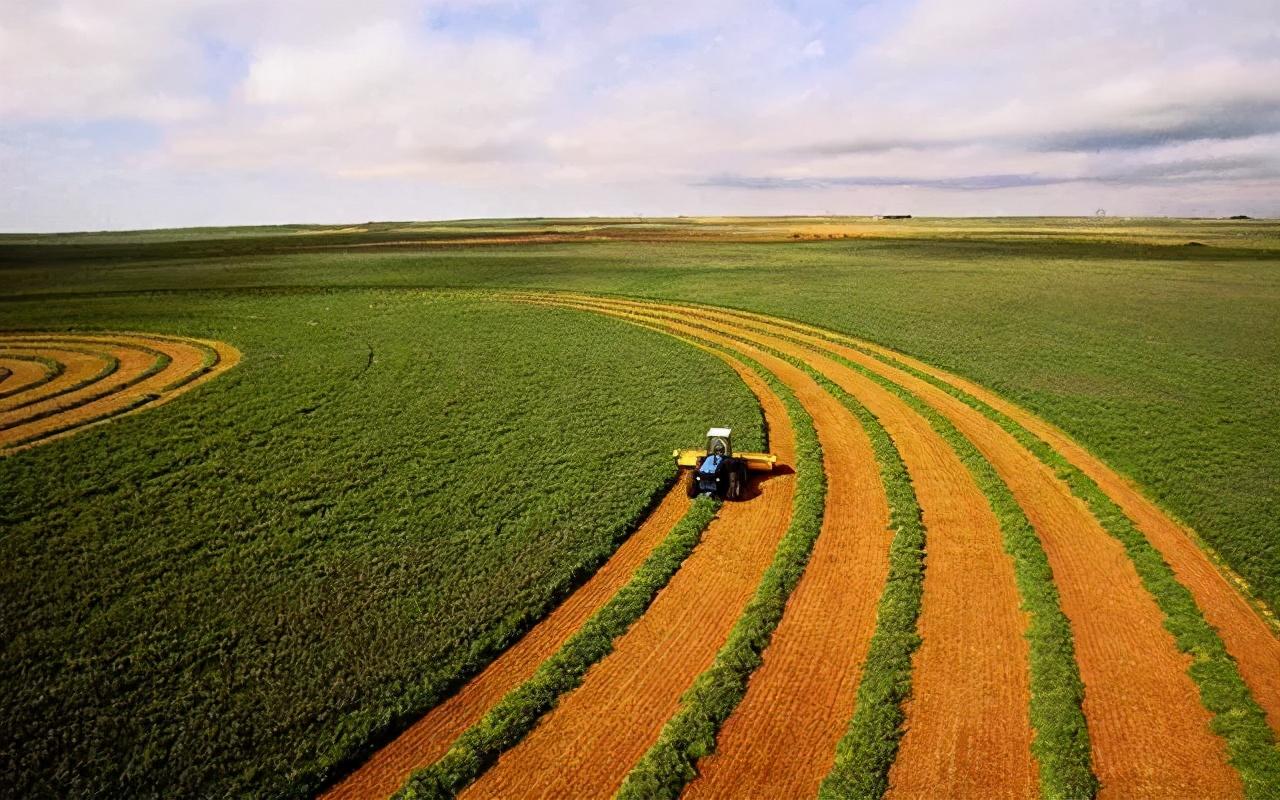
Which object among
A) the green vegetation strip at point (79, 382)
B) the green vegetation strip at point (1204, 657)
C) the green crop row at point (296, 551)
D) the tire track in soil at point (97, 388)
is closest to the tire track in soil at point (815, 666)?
the green vegetation strip at point (1204, 657)

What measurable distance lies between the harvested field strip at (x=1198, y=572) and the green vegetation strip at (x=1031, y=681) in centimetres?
388

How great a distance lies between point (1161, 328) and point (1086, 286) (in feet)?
98.3

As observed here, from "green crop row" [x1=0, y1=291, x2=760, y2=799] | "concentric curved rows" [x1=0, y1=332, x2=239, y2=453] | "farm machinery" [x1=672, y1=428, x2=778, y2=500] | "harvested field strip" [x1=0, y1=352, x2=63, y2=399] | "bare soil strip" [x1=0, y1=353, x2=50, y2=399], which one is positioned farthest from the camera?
"bare soil strip" [x1=0, y1=353, x2=50, y2=399]

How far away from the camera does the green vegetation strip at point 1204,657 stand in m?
12.8

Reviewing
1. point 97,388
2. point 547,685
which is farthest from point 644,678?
point 97,388

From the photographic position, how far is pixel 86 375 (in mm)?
40062

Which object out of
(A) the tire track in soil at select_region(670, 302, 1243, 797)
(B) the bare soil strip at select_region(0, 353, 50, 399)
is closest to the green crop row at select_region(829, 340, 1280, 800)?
(A) the tire track in soil at select_region(670, 302, 1243, 797)

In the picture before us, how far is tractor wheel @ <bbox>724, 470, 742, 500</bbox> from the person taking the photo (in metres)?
24.5

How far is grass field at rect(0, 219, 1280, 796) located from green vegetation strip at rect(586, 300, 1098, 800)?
0.23m

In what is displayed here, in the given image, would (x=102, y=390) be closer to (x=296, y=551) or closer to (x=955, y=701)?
(x=296, y=551)

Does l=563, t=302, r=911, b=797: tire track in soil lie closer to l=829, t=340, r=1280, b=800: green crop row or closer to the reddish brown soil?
l=829, t=340, r=1280, b=800: green crop row

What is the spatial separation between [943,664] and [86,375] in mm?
51029

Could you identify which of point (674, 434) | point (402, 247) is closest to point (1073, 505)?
point (674, 434)

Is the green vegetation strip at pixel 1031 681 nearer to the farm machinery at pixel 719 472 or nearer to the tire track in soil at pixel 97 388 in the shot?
the farm machinery at pixel 719 472
